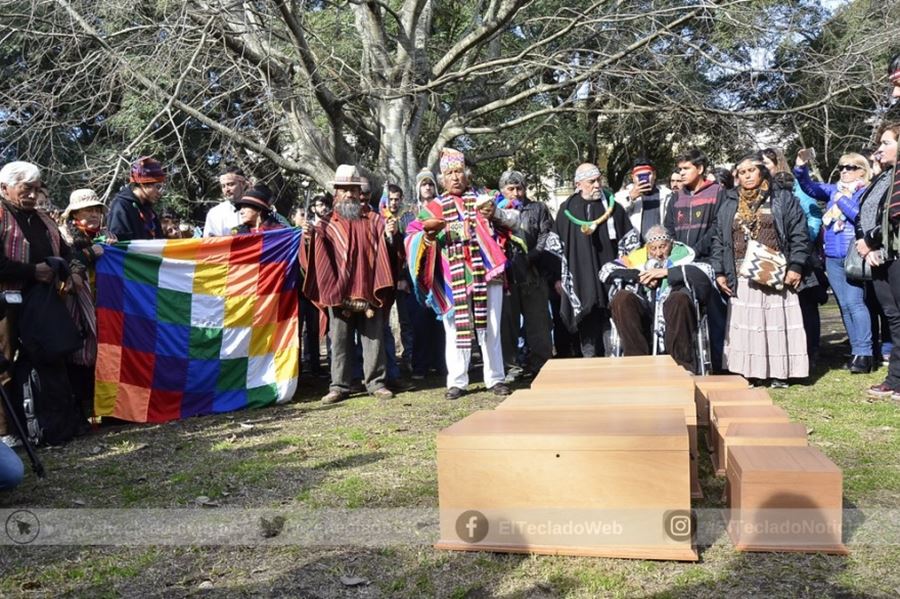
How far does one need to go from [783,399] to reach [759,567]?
3.39 m

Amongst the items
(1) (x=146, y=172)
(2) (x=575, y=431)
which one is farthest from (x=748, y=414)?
(1) (x=146, y=172)

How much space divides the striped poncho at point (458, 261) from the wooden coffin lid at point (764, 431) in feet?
10.1

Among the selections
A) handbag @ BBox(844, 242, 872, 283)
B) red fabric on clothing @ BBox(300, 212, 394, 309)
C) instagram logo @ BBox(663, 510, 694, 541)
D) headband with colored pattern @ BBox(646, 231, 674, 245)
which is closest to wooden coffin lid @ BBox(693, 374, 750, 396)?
instagram logo @ BBox(663, 510, 694, 541)

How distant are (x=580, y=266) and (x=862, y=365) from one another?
271 cm

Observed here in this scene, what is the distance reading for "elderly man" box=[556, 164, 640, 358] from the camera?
6793 millimetres

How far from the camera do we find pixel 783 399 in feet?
18.6

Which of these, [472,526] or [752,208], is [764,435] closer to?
[472,526]

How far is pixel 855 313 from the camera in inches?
260

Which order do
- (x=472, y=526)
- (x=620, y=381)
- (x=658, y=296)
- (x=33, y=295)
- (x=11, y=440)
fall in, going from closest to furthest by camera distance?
(x=472, y=526) → (x=620, y=381) → (x=11, y=440) → (x=33, y=295) → (x=658, y=296)

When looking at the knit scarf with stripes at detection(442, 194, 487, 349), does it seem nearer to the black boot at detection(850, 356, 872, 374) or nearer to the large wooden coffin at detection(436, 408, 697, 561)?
the large wooden coffin at detection(436, 408, 697, 561)

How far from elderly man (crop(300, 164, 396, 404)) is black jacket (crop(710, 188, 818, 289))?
2.92m

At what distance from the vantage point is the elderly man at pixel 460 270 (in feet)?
20.3

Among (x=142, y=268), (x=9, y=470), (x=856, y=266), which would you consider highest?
(x=142, y=268)

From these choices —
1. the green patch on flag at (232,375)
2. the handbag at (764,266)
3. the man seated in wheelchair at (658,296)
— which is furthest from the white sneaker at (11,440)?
the handbag at (764,266)
